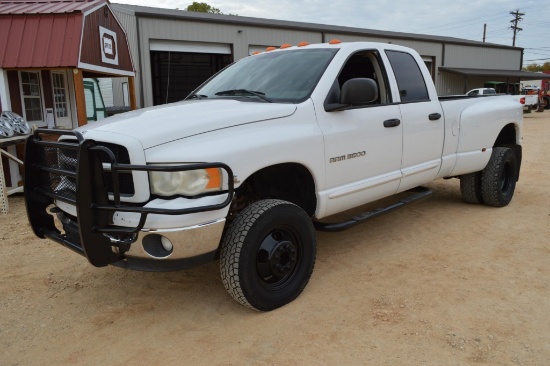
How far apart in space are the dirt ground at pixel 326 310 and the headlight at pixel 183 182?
1.02 m

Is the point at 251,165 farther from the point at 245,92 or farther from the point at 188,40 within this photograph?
the point at 188,40

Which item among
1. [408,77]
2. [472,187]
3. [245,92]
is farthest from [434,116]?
[245,92]

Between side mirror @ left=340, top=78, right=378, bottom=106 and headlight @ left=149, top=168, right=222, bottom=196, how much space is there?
1403 mm

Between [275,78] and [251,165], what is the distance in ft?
4.15

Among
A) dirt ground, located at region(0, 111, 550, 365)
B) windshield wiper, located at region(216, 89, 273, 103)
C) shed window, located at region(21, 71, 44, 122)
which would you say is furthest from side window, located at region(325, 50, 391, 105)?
shed window, located at region(21, 71, 44, 122)

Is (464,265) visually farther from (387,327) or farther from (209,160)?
(209,160)

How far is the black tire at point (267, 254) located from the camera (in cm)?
312

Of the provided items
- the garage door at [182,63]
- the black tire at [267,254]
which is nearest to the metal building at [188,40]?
the garage door at [182,63]

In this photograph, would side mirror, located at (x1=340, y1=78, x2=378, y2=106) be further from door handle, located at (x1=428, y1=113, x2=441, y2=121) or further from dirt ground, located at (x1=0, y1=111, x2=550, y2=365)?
dirt ground, located at (x1=0, y1=111, x2=550, y2=365)

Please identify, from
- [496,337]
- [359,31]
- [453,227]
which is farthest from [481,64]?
[496,337]

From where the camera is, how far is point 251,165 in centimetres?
315

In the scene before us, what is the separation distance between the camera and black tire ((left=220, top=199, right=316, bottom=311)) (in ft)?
10.2

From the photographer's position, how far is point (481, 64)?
3638 centimetres

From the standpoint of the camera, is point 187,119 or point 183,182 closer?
point 183,182
